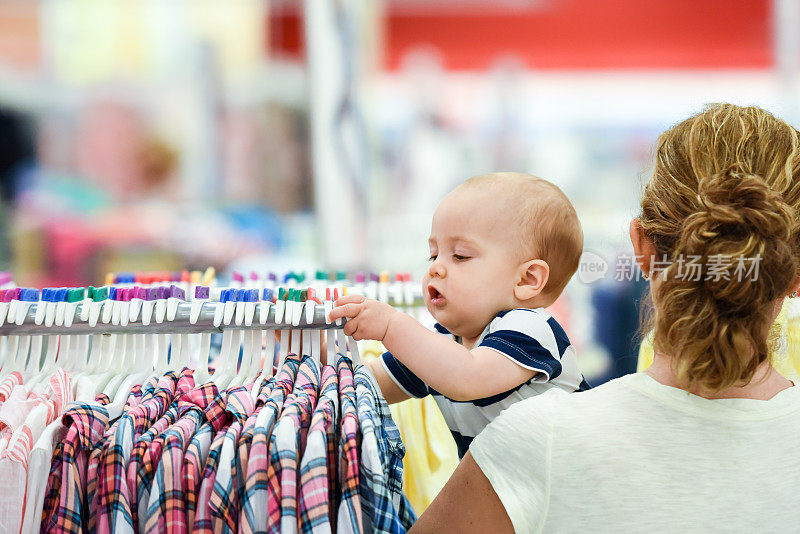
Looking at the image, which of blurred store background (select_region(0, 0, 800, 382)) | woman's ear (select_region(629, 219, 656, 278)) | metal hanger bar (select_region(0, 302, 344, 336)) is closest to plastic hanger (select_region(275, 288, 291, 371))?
metal hanger bar (select_region(0, 302, 344, 336))

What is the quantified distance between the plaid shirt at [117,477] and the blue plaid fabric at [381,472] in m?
0.28

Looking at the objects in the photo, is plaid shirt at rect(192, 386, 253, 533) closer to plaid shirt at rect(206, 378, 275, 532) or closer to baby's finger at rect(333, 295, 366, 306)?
plaid shirt at rect(206, 378, 275, 532)

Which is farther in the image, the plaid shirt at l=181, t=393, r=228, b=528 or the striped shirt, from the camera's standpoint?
the striped shirt

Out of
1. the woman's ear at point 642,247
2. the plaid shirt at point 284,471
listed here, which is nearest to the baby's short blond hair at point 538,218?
the woman's ear at point 642,247

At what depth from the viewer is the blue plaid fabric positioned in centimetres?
77

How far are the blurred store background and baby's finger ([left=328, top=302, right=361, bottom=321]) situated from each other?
6.82 ft

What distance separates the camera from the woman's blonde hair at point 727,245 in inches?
27.1

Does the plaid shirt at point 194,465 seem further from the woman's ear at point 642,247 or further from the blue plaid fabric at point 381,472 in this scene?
the woman's ear at point 642,247

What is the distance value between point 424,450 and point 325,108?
2097 millimetres

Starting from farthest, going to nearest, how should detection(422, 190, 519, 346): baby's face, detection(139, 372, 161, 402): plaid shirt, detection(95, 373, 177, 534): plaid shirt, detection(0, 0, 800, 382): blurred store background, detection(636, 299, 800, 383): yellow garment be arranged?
detection(0, 0, 800, 382): blurred store background
detection(636, 299, 800, 383): yellow garment
detection(422, 190, 519, 346): baby's face
detection(139, 372, 161, 402): plaid shirt
detection(95, 373, 177, 534): plaid shirt

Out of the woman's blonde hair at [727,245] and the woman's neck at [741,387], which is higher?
the woman's blonde hair at [727,245]

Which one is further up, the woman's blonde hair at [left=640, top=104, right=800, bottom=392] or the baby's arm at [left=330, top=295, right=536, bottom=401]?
the woman's blonde hair at [left=640, top=104, right=800, bottom=392]

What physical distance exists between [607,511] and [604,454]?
0.20 ft

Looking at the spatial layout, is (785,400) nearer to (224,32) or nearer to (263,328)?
(263,328)
